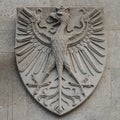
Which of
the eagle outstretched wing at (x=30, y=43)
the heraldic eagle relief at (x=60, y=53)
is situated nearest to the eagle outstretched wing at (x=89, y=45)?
the heraldic eagle relief at (x=60, y=53)

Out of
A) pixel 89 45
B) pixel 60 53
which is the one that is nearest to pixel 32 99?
pixel 60 53

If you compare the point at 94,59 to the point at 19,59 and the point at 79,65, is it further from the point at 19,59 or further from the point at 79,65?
the point at 19,59

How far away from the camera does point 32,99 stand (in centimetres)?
596

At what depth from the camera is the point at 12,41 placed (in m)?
6.19

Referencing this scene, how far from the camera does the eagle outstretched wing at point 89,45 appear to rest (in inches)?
237

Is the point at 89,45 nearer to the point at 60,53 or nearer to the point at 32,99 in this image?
the point at 60,53

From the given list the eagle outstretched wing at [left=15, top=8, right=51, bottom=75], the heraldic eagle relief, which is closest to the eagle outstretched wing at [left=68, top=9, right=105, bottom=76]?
the heraldic eagle relief

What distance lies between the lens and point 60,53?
6.01 m

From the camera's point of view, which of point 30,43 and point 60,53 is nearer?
point 60,53

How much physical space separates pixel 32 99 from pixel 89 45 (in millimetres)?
745

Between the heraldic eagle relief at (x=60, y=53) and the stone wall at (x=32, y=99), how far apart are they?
0.08 metres

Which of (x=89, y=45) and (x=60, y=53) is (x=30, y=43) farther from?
(x=89, y=45)

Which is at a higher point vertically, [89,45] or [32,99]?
[89,45]

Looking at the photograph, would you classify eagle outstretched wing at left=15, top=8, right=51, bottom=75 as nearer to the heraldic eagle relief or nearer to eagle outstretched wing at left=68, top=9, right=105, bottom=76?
the heraldic eagle relief
